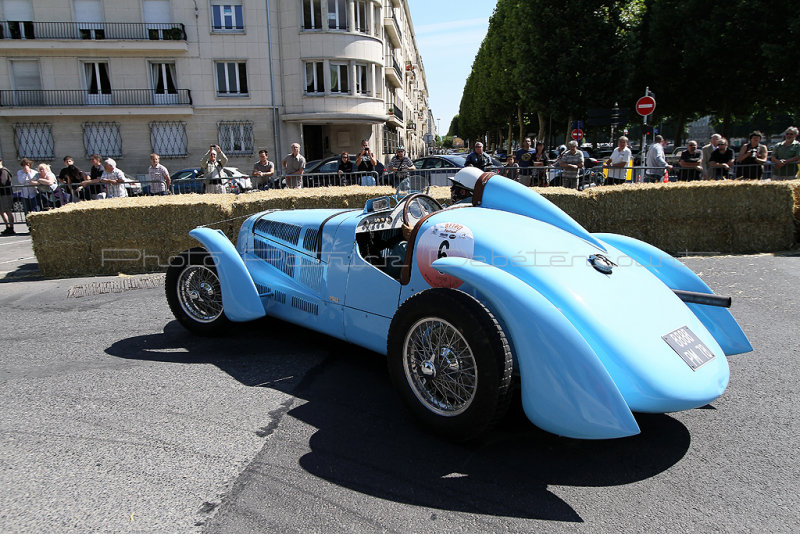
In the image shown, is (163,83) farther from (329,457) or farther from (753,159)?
(329,457)

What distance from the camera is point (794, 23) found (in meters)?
19.3

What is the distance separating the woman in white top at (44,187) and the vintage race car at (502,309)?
10266mm

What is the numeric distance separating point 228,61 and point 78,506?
1089 inches

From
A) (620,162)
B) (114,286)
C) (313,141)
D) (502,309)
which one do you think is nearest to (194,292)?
(114,286)

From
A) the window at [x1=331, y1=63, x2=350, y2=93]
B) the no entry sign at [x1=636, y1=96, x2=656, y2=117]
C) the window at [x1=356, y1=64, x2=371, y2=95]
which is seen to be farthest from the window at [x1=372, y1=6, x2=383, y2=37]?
the no entry sign at [x1=636, y1=96, x2=656, y2=117]

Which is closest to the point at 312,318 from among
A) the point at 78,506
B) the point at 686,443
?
the point at 78,506

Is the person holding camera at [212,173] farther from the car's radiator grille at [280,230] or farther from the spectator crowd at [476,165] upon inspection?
the car's radiator grille at [280,230]

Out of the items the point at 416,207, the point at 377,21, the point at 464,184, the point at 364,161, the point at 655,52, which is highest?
the point at 377,21

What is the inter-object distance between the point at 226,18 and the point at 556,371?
94.1 ft

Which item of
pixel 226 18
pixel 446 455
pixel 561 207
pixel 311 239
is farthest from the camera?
pixel 226 18

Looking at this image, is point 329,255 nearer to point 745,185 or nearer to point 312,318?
point 312,318

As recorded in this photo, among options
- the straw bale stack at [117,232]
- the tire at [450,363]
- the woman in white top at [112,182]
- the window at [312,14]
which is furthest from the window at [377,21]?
the tire at [450,363]

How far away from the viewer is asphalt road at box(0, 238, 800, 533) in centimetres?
→ 235

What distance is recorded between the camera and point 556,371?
99.7 inches
